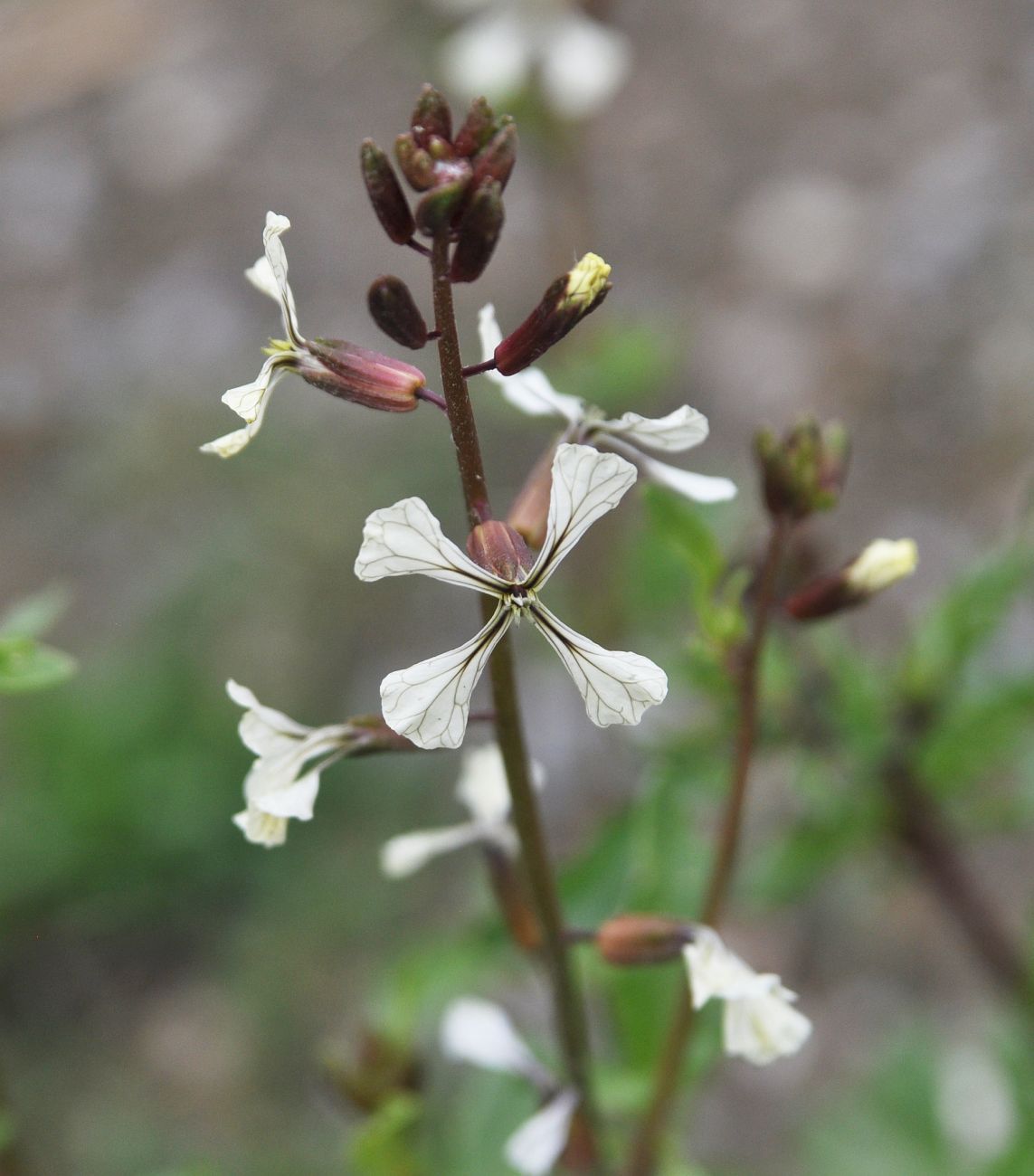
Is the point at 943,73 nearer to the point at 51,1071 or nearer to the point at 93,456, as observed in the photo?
the point at 93,456

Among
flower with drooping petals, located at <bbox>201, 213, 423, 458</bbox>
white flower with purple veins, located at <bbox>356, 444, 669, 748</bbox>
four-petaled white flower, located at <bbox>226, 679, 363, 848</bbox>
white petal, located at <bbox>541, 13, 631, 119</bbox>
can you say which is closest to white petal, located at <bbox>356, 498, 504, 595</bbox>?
white flower with purple veins, located at <bbox>356, 444, 669, 748</bbox>

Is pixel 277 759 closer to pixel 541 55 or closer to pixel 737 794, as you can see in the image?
pixel 737 794

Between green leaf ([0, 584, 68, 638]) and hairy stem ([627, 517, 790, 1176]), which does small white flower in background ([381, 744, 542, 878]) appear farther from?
green leaf ([0, 584, 68, 638])

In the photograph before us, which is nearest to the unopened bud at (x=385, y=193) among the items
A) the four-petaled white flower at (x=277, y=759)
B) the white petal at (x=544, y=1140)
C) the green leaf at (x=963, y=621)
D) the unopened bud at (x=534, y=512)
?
the unopened bud at (x=534, y=512)

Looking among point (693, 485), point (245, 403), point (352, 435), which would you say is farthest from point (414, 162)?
point (352, 435)

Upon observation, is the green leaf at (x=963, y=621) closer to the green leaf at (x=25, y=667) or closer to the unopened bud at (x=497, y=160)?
the unopened bud at (x=497, y=160)
